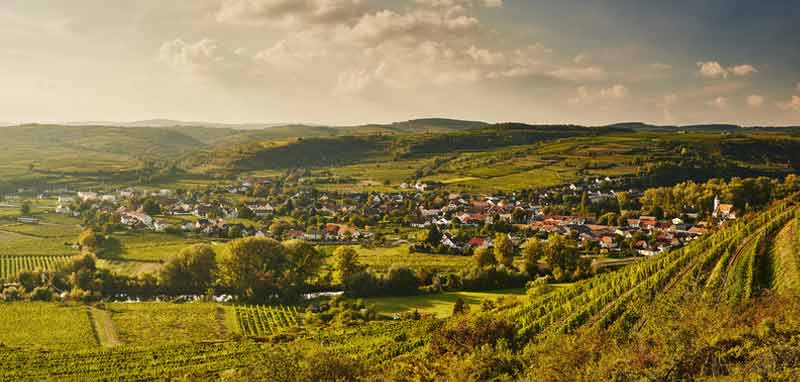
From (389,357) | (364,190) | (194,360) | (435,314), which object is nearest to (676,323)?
(389,357)

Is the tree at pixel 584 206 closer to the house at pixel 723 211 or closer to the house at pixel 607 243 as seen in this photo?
the house at pixel 723 211

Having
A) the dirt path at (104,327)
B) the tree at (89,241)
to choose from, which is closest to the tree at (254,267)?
the dirt path at (104,327)

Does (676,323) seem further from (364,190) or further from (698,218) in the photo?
(364,190)

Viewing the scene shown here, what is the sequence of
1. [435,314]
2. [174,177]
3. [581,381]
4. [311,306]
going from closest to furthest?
[581,381], [435,314], [311,306], [174,177]

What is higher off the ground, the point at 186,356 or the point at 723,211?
the point at 723,211

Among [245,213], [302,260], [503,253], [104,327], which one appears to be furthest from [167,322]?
[245,213]

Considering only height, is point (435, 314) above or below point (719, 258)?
below

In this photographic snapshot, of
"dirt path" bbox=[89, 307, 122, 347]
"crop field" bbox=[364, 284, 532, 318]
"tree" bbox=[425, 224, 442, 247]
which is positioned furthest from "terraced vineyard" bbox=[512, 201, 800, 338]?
"tree" bbox=[425, 224, 442, 247]

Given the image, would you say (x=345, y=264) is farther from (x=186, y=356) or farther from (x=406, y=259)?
(x=186, y=356)
